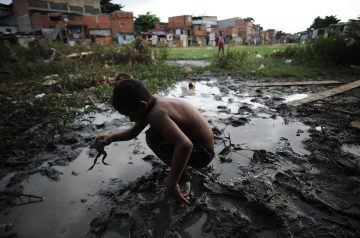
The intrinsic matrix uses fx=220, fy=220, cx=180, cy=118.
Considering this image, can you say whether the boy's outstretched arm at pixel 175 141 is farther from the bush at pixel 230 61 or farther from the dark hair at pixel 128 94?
the bush at pixel 230 61

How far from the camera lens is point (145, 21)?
45.6 metres

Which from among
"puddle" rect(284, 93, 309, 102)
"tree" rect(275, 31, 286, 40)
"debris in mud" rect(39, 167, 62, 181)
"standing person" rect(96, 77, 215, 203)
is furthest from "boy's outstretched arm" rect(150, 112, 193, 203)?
"tree" rect(275, 31, 286, 40)

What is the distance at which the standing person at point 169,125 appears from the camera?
4.85 ft

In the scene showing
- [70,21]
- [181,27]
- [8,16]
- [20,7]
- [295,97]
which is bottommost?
[295,97]

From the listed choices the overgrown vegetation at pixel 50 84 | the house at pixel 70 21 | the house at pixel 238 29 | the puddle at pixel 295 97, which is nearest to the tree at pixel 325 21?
the house at pixel 238 29

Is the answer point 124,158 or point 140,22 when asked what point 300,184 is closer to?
point 124,158

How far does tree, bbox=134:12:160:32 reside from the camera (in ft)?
149

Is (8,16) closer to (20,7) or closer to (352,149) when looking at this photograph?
(20,7)

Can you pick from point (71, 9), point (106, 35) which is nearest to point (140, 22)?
point (106, 35)

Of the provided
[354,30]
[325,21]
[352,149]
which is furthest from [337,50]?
[325,21]

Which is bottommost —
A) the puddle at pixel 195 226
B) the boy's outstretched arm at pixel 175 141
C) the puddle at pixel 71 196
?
the puddle at pixel 195 226

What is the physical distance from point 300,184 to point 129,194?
1.61 metres

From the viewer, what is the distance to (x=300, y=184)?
2086 millimetres

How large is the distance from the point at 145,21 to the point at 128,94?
48.8 m
